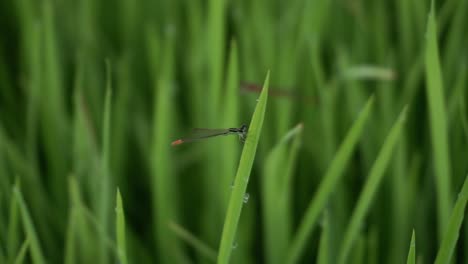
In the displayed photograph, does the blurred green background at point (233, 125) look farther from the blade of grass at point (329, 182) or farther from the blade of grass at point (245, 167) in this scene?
the blade of grass at point (245, 167)

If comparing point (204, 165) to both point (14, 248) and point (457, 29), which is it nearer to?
point (14, 248)

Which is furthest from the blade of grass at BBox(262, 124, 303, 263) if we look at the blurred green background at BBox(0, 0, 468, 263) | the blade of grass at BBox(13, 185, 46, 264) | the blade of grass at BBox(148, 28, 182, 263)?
the blade of grass at BBox(13, 185, 46, 264)

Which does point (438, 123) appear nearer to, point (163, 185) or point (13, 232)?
point (163, 185)

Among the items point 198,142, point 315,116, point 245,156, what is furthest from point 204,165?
point 245,156

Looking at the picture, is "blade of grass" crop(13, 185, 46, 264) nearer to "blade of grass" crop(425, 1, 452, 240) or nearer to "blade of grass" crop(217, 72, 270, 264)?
"blade of grass" crop(217, 72, 270, 264)

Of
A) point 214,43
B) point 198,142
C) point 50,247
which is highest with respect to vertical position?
point 214,43

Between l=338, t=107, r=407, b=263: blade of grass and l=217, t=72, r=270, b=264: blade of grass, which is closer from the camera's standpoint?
l=217, t=72, r=270, b=264: blade of grass
